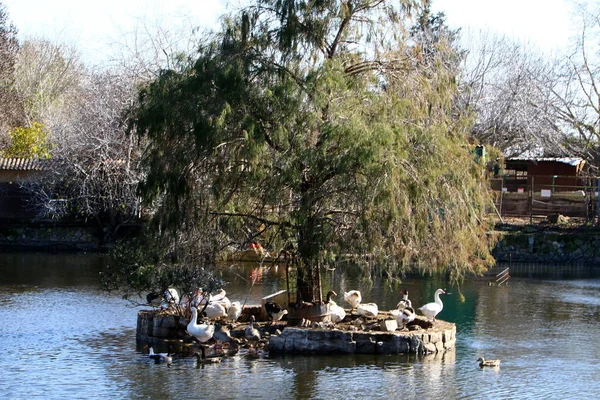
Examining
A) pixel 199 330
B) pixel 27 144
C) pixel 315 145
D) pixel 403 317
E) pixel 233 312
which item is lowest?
pixel 199 330

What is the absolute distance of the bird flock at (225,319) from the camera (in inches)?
727

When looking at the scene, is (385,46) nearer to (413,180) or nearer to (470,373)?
(413,180)

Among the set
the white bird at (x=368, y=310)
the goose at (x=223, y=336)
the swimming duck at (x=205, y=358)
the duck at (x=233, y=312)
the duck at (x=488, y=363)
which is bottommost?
the swimming duck at (x=205, y=358)

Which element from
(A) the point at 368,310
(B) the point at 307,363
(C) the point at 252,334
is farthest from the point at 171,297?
(A) the point at 368,310

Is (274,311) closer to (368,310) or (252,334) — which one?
(252,334)

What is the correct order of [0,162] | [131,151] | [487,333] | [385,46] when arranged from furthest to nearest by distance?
[0,162]
[131,151]
[487,333]
[385,46]

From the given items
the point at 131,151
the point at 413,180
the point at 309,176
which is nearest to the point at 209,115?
the point at 309,176

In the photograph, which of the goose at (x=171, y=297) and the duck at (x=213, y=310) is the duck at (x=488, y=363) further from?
the goose at (x=171, y=297)

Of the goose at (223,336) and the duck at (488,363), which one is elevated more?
the goose at (223,336)

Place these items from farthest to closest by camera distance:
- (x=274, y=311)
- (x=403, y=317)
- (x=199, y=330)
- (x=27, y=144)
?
1. (x=27, y=144)
2. (x=274, y=311)
3. (x=403, y=317)
4. (x=199, y=330)

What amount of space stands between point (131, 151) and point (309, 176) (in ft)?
75.6

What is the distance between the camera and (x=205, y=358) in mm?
18047

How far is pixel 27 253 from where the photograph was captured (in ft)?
138

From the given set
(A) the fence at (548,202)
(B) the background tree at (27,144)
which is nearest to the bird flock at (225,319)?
(A) the fence at (548,202)
